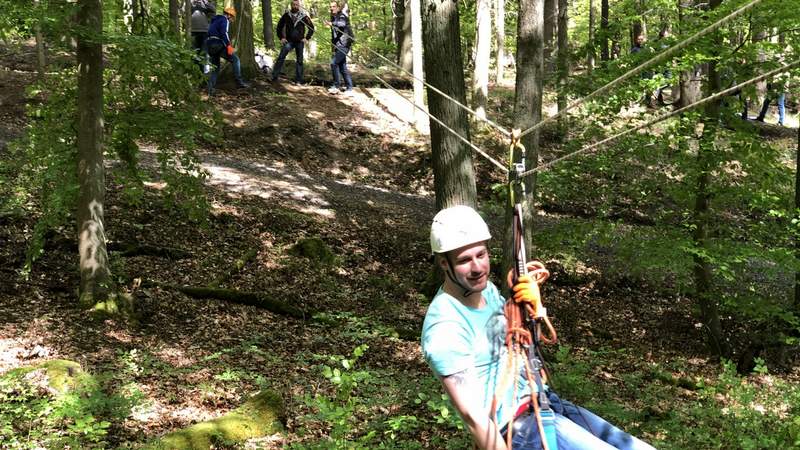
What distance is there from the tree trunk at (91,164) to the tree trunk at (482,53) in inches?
392

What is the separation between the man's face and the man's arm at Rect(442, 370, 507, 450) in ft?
1.16

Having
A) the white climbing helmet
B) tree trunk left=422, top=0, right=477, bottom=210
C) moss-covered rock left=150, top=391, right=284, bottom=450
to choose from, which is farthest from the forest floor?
the white climbing helmet

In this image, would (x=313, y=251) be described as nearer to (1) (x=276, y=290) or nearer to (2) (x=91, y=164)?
(1) (x=276, y=290)

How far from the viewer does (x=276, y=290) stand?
351 inches

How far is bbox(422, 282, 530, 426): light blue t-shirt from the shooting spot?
8.34ft

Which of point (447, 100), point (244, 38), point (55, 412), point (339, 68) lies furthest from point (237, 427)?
point (339, 68)

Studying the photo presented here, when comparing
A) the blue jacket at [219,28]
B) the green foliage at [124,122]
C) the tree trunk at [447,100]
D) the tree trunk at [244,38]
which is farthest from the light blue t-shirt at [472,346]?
the tree trunk at [244,38]

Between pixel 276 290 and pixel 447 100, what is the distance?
3.37 m

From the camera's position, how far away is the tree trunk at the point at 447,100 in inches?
294

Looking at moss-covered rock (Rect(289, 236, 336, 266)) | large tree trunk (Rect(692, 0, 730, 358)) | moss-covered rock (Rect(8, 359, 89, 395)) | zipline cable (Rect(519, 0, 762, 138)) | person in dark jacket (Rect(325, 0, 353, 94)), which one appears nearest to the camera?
zipline cable (Rect(519, 0, 762, 138))

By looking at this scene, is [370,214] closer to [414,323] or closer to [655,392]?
[414,323]

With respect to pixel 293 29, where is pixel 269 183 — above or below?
below

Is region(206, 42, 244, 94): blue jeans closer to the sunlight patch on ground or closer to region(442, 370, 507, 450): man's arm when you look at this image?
the sunlight patch on ground

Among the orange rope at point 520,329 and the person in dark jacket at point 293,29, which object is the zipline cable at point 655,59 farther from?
the person in dark jacket at point 293,29
